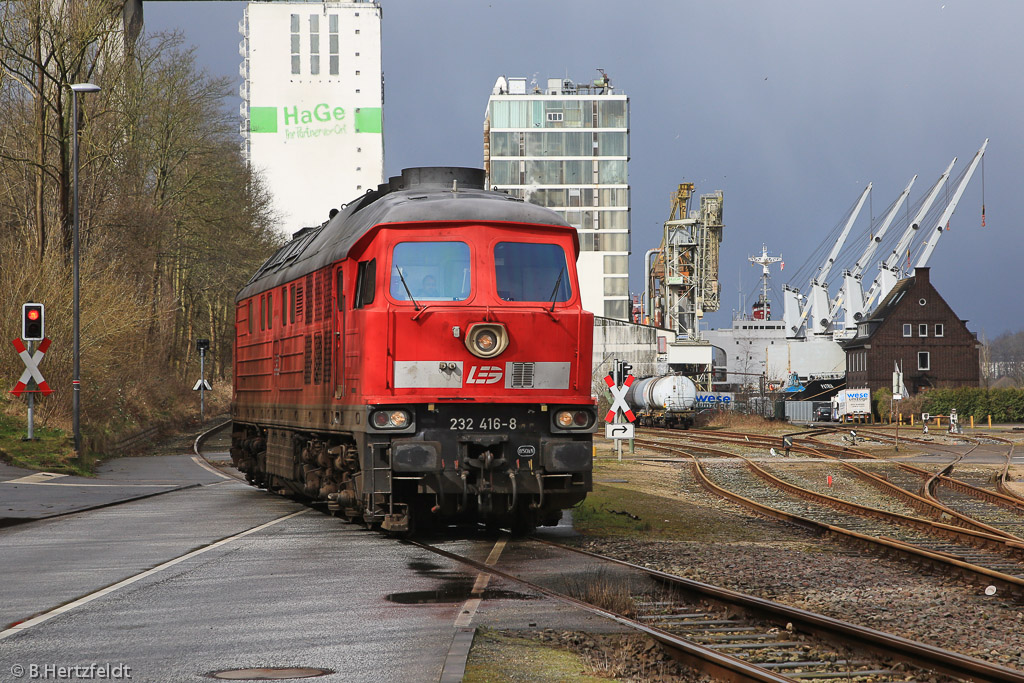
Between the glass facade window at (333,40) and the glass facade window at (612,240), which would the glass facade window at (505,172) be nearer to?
the glass facade window at (612,240)

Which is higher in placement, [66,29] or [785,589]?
[66,29]

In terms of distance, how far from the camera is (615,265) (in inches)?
4592

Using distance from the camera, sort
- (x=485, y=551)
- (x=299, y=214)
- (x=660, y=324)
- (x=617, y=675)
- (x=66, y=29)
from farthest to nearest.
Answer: (x=660, y=324) → (x=299, y=214) → (x=66, y=29) → (x=485, y=551) → (x=617, y=675)

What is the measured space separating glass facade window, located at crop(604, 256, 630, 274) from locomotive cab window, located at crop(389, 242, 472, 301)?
104 m

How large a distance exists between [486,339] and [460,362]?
14.5 inches

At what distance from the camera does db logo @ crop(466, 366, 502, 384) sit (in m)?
12.4

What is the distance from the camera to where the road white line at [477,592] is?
27.0 feet

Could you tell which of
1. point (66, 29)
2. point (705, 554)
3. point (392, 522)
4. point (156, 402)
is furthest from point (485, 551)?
point (156, 402)

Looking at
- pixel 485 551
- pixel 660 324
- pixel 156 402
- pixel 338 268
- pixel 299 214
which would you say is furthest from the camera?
pixel 660 324

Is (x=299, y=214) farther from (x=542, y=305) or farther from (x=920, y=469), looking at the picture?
(x=542, y=305)

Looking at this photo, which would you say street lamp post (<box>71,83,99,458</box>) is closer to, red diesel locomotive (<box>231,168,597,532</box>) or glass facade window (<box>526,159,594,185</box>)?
red diesel locomotive (<box>231,168,597,532</box>)

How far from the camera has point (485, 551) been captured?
12.2m

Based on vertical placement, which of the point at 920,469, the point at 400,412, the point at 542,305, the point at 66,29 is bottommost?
the point at 920,469

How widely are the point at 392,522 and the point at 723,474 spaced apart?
1385 centimetres
